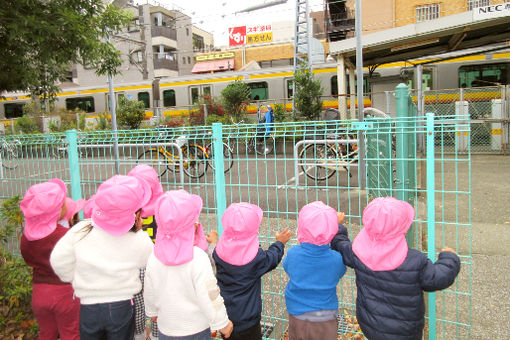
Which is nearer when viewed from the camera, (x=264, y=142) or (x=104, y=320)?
(x=104, y=320)

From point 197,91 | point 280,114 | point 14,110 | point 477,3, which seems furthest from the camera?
point 14,110

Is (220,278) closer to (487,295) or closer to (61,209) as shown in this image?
(61,209)

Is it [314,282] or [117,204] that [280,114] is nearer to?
[314,282]

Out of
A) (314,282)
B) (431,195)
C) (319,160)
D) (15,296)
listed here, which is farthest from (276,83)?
(314,282)

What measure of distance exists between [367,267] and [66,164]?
3647 millimetres

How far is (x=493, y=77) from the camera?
51.4 ft

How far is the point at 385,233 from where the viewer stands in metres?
2.10

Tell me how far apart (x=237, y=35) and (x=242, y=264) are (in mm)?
43422

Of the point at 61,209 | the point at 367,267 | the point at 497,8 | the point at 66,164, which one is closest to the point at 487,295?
the point at 367,267

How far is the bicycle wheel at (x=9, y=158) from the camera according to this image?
4.58 metres

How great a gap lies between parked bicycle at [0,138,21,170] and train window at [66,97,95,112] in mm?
19270

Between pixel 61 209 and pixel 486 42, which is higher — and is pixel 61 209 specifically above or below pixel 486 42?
below

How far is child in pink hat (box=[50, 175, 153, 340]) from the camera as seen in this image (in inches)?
91.4

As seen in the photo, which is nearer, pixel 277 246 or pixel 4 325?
pixel 277 246
